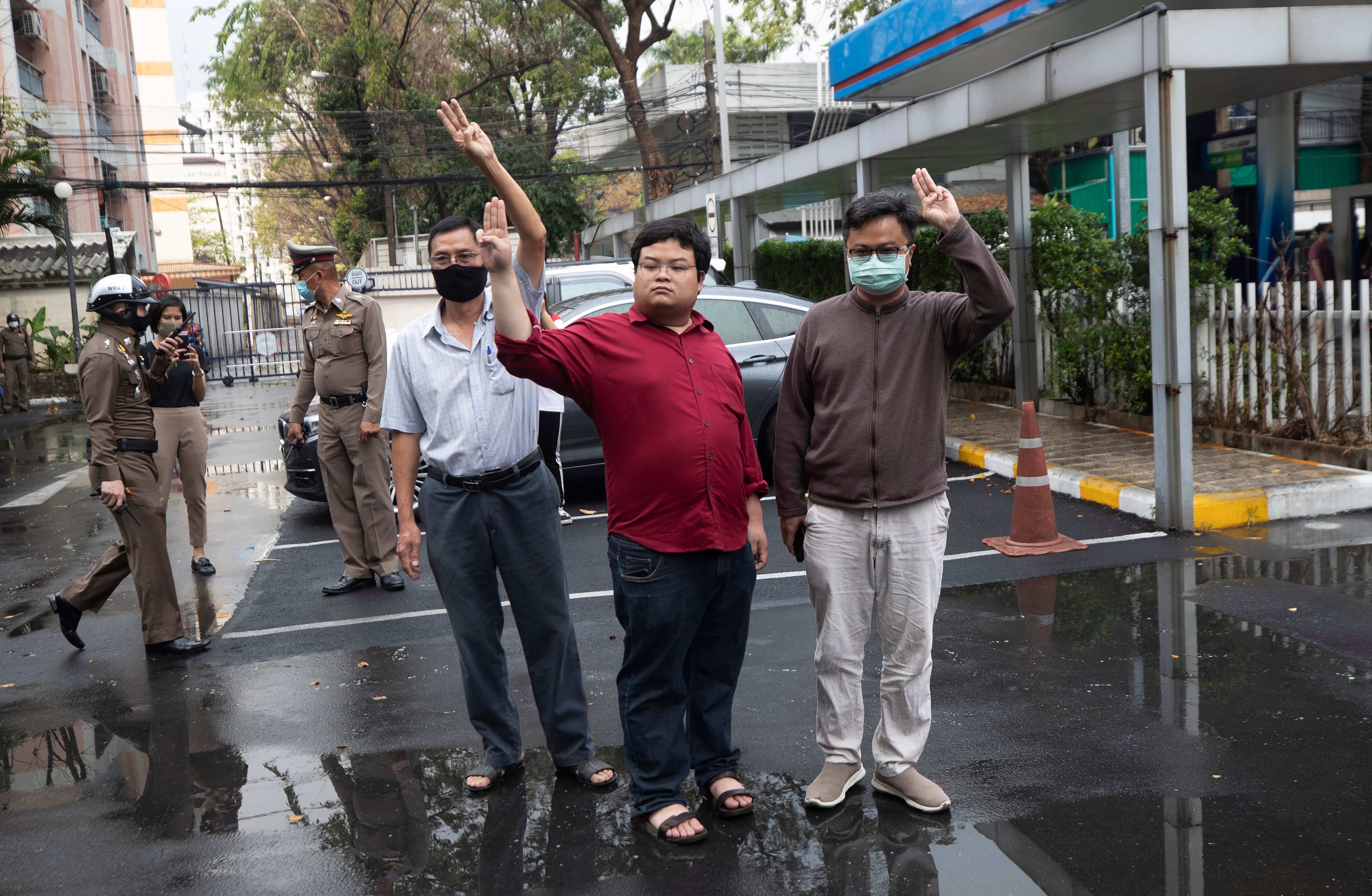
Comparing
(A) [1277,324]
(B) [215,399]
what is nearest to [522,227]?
(A) [1277,324]

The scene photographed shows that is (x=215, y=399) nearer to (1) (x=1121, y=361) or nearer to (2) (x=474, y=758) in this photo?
(1) (x=1121, y=361)

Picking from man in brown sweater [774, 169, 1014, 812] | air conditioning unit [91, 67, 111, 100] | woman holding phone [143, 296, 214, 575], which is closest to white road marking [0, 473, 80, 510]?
woman holding phone [143, 296, 214, 575]

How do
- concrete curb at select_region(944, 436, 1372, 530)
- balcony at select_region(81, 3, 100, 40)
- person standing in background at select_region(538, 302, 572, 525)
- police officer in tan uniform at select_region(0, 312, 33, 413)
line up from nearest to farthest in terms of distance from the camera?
person standing in background at select_region(538, 302, 572, 525), concrete curb at select_region(944, 436, 1372, 530), police officer in tan uniform at select_region(0, 312, 33, 413), balcony at select_region(81, 3, 100, 40)

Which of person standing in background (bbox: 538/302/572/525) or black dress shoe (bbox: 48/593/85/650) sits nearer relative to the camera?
person standing in background (bbox: 538/302/572/525)

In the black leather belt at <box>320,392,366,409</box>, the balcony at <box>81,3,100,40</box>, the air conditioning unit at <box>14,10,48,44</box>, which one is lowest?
the black leather belt at <box>320,392,366,409</box>

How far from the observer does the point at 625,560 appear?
3.56 metres

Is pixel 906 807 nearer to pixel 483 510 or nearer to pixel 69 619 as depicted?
pixel 483 510

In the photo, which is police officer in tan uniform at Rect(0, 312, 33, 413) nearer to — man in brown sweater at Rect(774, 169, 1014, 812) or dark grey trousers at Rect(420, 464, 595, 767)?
dark grey trousers at Rect(420, 464, 595, 767)

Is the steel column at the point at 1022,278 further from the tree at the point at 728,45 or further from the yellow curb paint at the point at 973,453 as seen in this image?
the tree at the point at 728,45

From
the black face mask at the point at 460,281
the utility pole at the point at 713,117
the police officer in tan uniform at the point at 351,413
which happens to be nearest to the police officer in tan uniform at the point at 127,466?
the police officer in tan uniform at the point at 351,413

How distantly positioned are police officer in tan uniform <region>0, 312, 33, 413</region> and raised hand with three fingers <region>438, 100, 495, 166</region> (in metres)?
21.6

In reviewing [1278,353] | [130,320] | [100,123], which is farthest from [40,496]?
[100,123]

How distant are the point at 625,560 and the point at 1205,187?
26.2 ft

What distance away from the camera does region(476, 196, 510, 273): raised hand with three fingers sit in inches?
124
